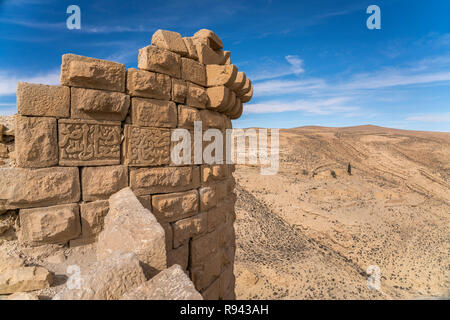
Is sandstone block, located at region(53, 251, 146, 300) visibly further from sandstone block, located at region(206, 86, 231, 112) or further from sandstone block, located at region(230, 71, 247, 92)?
sandstone block, located at region(230, 71, 247, 92)

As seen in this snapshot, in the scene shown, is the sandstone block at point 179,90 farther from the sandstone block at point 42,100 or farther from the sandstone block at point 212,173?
the sandstone block at point 42,100

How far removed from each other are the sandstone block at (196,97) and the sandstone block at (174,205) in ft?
4.19

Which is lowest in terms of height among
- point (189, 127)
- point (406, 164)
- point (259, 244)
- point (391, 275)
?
point (391, 275)

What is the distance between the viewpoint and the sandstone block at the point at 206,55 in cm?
397

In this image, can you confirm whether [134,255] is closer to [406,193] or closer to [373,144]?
[406,193]

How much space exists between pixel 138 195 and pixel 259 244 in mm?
9419

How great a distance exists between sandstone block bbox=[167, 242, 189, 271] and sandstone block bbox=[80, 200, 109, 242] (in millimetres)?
926

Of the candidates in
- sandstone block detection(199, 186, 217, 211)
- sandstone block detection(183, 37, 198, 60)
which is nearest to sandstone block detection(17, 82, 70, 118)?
sandstone block detection(183, 37, 198, 60)

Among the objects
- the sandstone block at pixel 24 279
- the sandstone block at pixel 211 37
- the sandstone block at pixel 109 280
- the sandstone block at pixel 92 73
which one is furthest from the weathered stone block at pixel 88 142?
the sandstone block at pixel 211 37

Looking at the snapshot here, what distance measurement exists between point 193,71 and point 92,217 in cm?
237

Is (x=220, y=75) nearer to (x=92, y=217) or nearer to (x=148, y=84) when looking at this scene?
(x=148, y=84)

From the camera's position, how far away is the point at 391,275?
10984 mm

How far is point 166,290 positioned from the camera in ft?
5.06
